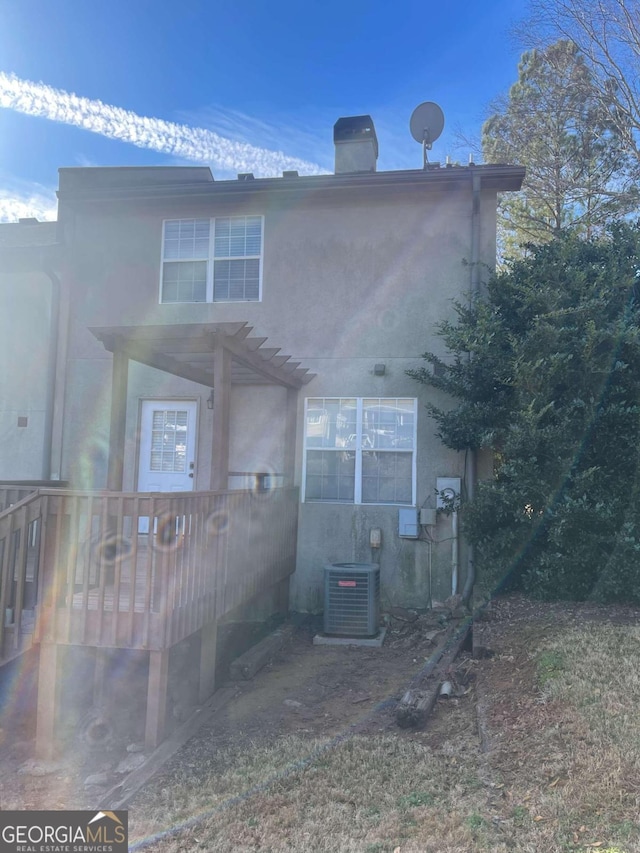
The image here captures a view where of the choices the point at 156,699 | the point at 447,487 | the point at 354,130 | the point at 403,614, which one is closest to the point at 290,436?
→ the point at 447,487

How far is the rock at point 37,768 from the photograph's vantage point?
13.2 ft

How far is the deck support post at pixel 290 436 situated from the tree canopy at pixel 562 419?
2006 mm

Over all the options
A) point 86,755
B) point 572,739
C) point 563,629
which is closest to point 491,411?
point 563,629

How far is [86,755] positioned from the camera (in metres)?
4.31

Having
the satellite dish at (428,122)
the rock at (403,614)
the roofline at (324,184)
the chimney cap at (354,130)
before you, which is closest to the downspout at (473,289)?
the roofline at (324,184)

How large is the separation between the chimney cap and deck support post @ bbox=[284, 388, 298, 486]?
12.8 ft

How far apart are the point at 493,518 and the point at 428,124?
591 cm

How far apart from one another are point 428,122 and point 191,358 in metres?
5.26

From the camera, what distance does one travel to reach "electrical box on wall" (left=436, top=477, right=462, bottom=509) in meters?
7.20

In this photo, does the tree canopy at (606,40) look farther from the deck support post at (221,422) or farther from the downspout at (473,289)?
the deck support post at (221,422)

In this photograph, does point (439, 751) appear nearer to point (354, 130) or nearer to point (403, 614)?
point (403, 614)

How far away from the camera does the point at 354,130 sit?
28.3 feet

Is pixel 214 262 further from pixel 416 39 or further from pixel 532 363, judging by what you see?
pixel 416 39

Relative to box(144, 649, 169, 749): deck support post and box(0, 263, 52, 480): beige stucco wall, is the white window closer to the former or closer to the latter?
box(144, 649, 169, 749): deck support post
